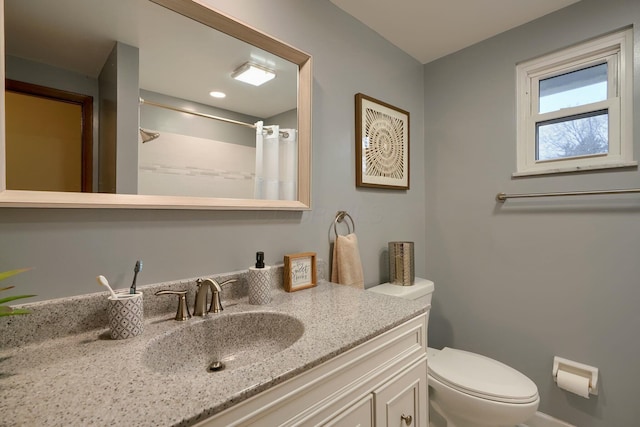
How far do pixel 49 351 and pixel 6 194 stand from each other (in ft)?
1.29

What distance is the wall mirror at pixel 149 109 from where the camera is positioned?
0.75 metres

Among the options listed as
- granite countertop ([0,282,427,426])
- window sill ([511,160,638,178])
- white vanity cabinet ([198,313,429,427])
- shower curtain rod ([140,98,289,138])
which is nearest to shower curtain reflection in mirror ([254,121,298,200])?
shower curtain rod ([140,98,289,138])

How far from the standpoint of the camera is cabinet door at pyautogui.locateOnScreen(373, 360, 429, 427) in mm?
817

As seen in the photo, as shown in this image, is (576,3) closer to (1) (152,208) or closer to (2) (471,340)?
(2) (471,340)

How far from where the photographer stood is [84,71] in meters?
0.81

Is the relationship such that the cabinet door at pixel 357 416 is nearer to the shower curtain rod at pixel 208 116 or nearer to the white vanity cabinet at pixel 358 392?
the white vanity cabinet at pixel 358 392

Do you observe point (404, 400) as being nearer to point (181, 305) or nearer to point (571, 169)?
point (181, 305)

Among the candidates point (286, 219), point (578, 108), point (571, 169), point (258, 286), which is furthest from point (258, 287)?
point (578, 108)

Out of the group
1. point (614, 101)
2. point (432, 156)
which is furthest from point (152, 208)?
point (614, 101)

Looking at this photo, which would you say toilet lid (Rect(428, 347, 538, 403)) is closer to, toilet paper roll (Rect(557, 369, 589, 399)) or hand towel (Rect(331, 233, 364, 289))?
toilet paper roll (Rect(557, 369, 589, 399))

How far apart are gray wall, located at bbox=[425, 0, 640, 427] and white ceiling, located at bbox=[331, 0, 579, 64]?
83mm

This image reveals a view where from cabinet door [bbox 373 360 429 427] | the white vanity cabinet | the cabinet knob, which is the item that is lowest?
the cabinet knob

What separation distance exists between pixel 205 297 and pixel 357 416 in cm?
56

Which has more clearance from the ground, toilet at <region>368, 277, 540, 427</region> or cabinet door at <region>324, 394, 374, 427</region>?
cabinet door at <region>324, 394, 374, 427</region>
